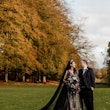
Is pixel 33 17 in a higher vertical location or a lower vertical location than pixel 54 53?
higher

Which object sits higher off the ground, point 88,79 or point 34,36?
point 34,36

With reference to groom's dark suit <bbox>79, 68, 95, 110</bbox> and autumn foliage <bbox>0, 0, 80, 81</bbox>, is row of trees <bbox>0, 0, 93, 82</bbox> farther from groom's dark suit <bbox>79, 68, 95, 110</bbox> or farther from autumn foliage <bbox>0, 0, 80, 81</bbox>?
groom's dark suit <bbox>79, 68, 95, 110</bbox>

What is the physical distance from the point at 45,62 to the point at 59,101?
44485 millimetres

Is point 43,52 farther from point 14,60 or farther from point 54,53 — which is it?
point 14,60

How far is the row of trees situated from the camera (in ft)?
165

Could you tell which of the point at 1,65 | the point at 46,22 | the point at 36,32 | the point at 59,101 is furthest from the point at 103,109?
the point at 46,22

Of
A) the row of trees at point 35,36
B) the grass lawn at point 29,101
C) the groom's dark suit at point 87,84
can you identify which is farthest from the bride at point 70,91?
the row of trees at point 35,36

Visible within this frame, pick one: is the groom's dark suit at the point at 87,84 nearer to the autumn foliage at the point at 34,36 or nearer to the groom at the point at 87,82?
the groom at the point at 87,82

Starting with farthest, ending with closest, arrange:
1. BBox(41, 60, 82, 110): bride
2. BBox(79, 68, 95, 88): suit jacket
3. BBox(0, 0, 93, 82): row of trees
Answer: BBox(0, 0, 93, 82): row of trees → BBox(41, 60, 82, 110): bride → BBox(79, 68, 95, 88): suit jacket

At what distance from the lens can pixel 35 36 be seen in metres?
54.0

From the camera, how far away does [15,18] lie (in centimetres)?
5041

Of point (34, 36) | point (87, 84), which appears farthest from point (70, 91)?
point (34, 36)

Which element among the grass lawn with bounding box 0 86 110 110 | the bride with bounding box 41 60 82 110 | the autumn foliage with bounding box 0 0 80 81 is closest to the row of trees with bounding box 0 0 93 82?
the autumn foliage with bounding box 0 0 80 81

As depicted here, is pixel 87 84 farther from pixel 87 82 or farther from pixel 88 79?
pixel 88 79
